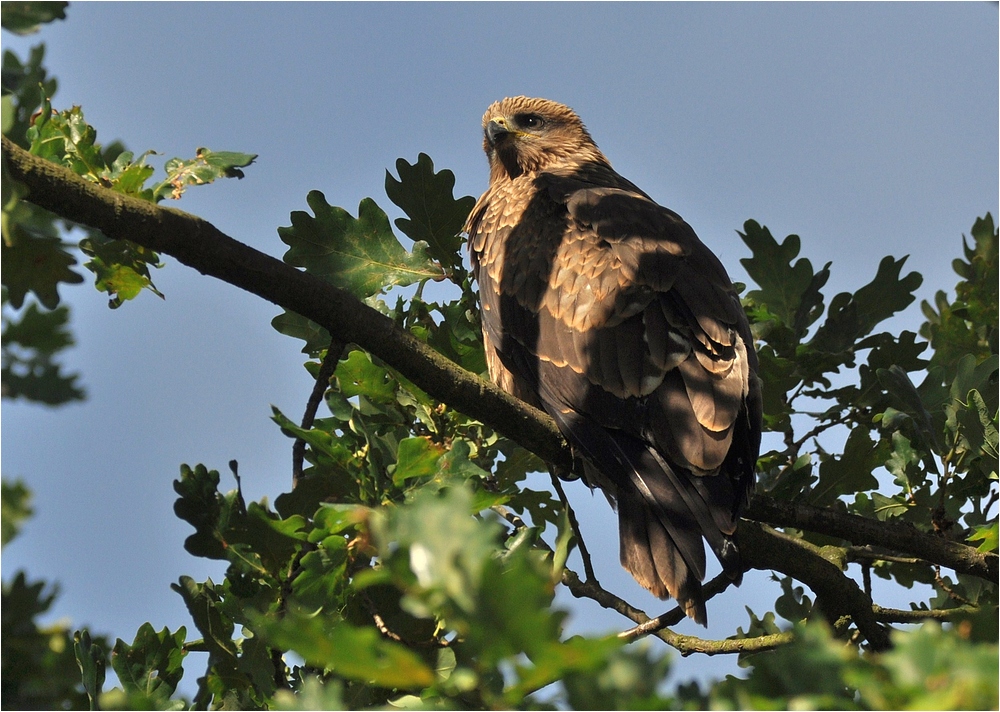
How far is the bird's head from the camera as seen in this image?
6.31 metres

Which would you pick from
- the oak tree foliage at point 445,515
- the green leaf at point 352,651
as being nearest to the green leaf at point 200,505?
the oak tree foliage at point 445,515

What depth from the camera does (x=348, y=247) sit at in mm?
3803

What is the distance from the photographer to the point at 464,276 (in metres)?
4.01

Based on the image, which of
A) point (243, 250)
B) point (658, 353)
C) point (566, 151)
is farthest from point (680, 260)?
point (566, 151)

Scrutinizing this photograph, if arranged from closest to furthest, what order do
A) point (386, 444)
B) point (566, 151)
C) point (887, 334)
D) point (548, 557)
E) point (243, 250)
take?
point (243, 250) → point (386, 444) → point (548, 557) → point (887, 334) → point (566, 151)

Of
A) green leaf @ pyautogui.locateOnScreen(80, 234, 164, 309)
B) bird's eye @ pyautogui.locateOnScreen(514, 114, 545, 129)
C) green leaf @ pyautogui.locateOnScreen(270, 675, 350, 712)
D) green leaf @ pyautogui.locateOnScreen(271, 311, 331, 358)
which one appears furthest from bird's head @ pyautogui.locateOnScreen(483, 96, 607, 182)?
green leaf @ pyautogui.locateOnScreen(270, 675, 350, 712)

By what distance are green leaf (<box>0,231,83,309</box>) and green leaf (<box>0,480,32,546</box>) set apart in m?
0.80

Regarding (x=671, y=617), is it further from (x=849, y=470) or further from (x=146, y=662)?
(x=146, y=662)

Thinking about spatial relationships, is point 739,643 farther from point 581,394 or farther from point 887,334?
point 887,334

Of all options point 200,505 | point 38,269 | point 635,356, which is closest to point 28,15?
point 38,269

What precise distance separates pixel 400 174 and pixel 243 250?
1.38 meters

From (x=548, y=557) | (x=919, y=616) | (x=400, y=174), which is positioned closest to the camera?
(x=548, y=557)

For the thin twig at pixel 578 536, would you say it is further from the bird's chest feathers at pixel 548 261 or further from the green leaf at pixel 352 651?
the green leaf at pixel 352 651

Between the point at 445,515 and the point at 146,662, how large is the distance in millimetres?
1866
